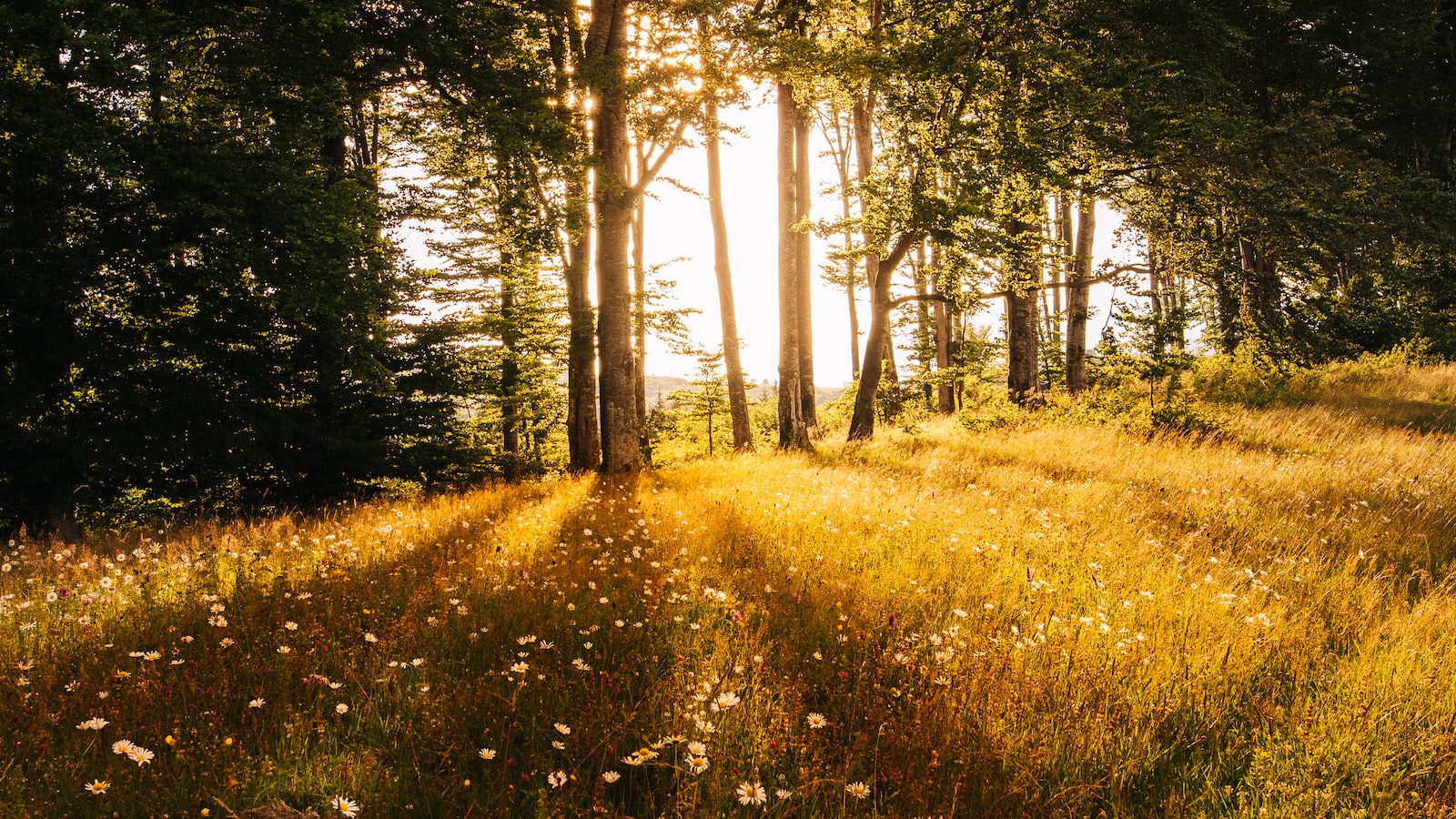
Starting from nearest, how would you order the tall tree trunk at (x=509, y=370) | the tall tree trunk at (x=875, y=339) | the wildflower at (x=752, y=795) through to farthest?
the wildflower at (x=752, y=795), the tall tree trunk at (x=875, y=339), the tall tree trunk at (x=509, y=370)

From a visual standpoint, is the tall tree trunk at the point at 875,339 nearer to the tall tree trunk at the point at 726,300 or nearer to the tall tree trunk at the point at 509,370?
the tall tree trunk at the point at 726,300

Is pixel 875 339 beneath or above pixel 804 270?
beneath

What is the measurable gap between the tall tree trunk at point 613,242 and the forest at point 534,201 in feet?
0.18

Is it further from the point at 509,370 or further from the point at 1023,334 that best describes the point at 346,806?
the point at 509,370

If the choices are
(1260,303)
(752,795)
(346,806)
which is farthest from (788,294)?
(346,806)

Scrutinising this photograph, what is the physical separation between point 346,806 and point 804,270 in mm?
16329

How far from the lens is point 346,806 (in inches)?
72.9

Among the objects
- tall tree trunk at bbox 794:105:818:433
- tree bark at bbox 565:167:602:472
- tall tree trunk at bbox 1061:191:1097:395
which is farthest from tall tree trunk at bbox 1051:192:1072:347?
→ tree bark at bbox 565:167:602:472

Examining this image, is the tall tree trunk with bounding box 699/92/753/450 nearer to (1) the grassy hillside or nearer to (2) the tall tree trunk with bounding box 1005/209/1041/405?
(2) the tall tree trunk with bounding box 1005/209/1041/405

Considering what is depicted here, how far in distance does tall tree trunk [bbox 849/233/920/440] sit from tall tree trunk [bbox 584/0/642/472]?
246 inches

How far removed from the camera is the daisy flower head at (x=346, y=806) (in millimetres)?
1815

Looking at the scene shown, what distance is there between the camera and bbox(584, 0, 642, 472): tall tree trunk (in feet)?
33.6

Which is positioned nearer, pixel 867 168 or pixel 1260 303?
pixel 1260 303

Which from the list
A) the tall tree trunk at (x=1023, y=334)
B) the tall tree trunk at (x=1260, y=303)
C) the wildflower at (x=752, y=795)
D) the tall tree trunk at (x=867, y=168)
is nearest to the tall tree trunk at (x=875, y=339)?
the tall tree trunk at (x=867, y=168)
